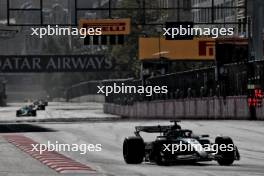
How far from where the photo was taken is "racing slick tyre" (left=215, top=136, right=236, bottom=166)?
21.9 meters

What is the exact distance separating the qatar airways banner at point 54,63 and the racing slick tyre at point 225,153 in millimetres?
60905

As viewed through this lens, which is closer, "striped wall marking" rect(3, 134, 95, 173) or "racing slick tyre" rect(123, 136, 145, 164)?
"striped wall marking" rect(3, 134, 95, 173)

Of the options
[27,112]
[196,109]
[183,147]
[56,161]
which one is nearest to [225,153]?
[183,147]

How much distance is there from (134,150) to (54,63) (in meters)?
66.0

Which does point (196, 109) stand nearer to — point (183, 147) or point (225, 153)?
point (225, 153)

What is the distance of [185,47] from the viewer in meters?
89.2

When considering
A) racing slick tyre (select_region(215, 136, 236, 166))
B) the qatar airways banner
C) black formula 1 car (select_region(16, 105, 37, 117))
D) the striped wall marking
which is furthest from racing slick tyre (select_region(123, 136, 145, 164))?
black formula 1 car (select_region(16, 105, 37, 117))

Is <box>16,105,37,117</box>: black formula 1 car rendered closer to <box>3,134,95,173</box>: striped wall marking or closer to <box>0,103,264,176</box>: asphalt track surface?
<box>0,103,264,176</box>: asphalt track surface

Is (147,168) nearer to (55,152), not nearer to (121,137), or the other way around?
(55,152)

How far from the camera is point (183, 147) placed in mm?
21859

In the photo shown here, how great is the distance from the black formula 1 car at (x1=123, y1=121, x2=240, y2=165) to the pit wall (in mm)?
27009

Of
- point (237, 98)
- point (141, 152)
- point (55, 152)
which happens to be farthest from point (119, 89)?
point (141, 152)

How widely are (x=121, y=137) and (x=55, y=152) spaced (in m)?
9.82

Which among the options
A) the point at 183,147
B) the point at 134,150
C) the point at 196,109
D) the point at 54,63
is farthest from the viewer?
the point at 54,63
